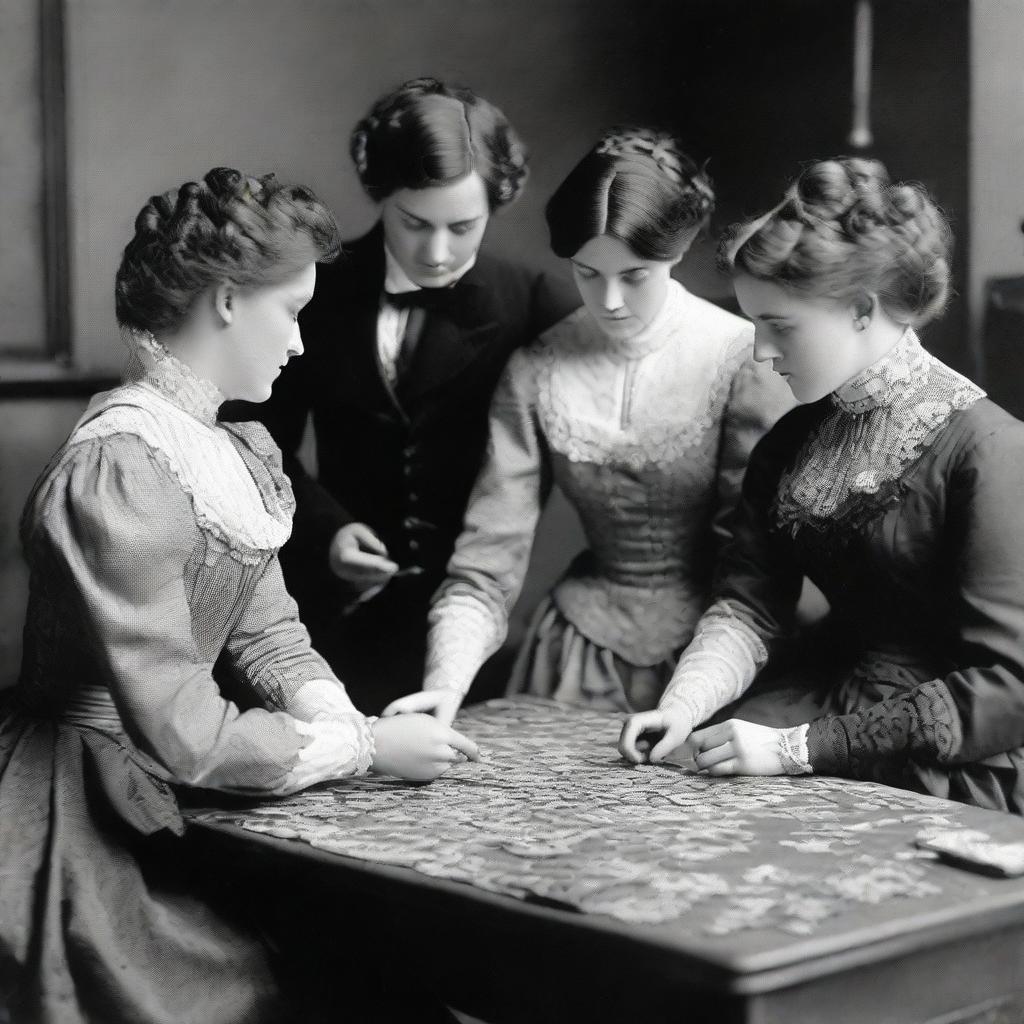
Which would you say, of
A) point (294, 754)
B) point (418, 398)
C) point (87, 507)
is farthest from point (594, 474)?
point (87, 507)

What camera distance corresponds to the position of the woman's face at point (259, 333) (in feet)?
6.26

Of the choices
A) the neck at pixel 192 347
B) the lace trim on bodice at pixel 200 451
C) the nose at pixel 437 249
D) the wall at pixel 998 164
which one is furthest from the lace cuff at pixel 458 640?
the wall at pixel 998 164

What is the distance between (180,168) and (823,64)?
1.31m

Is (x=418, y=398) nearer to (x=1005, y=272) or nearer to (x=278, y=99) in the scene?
(x=278, y=99)

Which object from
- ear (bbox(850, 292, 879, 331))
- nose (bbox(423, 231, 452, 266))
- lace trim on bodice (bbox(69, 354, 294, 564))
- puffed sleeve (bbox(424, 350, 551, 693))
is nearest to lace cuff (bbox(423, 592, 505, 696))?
puffed sleeve (bbox(424, 350, 551, 693))

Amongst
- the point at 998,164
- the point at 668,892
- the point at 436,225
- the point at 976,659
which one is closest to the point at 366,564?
the point at 436,225

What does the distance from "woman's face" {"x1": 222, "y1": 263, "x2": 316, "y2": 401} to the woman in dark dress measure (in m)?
0.60

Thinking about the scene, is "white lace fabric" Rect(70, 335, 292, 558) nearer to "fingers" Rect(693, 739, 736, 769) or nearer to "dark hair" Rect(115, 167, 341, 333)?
"dark hair" Rect(115, 167, 341, 333)

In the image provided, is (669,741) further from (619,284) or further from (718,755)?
(619,284)

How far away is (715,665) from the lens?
7.16 ft

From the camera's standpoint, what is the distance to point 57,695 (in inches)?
74.9

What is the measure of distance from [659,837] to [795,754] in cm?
38

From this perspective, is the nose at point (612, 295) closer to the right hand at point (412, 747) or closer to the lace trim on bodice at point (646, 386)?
the lace trim on bodice at point (646, 386)

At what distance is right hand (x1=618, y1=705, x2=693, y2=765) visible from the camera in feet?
6.72
